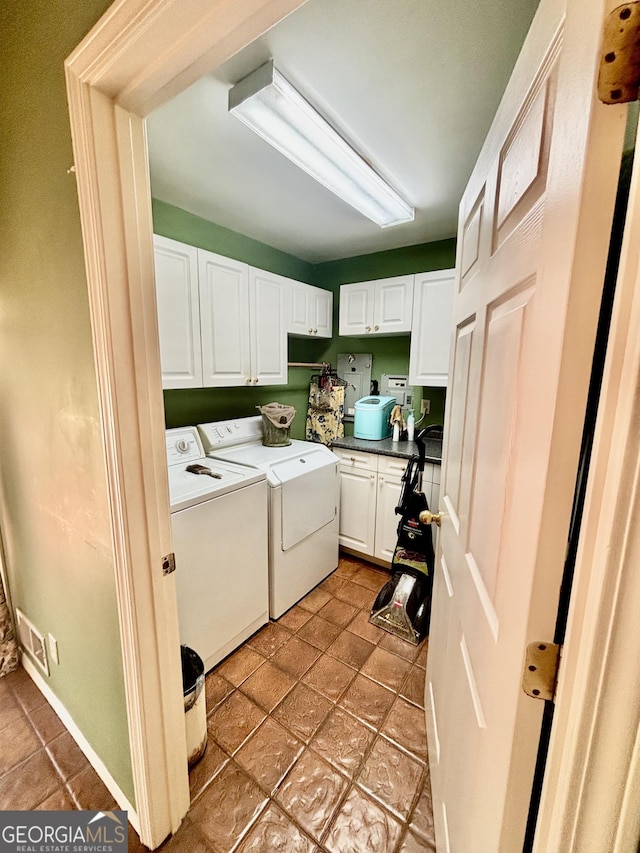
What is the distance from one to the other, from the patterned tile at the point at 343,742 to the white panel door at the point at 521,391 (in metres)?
0.49

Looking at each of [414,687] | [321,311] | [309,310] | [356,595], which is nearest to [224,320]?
[309,310]

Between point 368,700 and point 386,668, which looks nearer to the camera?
point 368,700

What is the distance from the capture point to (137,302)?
2.81 feet

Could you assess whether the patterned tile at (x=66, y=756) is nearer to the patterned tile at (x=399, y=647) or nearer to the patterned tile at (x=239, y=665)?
the patterned tile at (x=239, y=665)

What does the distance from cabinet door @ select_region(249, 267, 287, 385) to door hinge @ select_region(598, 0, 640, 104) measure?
2191mm

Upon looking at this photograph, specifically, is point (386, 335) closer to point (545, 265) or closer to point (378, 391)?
point (378, 391)

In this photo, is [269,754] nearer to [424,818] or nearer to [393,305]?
[424,818]

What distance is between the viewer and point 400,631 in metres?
2.02

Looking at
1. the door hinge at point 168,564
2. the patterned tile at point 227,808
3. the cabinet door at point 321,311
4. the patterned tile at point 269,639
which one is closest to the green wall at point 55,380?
the door hinge at point 168,564

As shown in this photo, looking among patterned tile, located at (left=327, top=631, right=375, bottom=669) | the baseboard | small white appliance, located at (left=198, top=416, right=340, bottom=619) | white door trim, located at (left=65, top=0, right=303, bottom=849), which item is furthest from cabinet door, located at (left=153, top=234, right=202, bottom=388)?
patterned tile, located at (left=327, top=631, right=375, bottom=669)

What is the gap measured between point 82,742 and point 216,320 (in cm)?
212

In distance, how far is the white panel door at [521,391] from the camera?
409 mm

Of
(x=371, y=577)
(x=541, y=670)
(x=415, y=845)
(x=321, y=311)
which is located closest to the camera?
(x=541, y=670)

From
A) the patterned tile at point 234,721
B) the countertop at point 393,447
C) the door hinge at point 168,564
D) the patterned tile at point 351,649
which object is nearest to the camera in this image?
the door hinge at point 168,564
